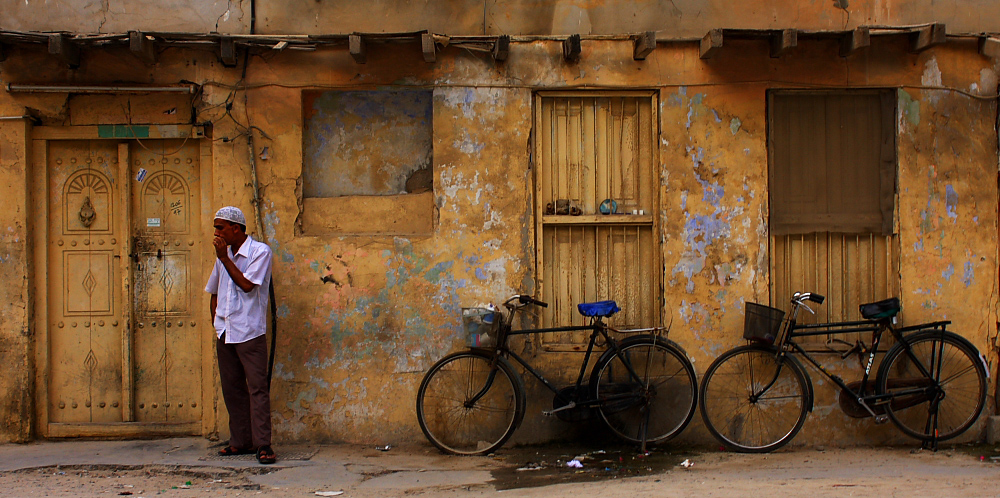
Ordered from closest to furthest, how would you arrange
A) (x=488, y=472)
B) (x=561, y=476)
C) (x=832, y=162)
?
(x=561, y=476), (x=488, y=472), (x=832, y=162)

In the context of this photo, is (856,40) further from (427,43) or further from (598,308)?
(427,43)

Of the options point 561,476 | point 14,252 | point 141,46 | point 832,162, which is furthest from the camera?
point 832,162

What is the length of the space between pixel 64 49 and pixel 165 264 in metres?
1.86

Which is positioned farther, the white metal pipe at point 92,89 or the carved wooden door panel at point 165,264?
the carved wooden door panel at point 165,264

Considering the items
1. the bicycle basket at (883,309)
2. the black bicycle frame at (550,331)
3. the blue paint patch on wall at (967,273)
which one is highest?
the blue paint patch on wall at (967,273)

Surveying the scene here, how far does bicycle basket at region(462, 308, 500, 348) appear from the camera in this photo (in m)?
5.66

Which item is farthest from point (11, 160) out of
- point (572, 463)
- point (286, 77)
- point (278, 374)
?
point (572, 463)

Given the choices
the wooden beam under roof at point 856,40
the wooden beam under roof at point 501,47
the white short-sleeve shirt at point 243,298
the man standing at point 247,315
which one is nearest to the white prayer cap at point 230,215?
the man standing at point 247,315

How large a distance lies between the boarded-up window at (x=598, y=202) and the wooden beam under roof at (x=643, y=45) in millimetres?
403

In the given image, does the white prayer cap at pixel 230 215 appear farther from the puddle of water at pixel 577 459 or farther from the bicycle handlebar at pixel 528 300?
the puddle of water at pixel 577 459

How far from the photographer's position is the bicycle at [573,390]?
5707mm

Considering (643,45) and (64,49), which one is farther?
(643,45)

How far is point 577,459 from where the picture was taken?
18.3 ft

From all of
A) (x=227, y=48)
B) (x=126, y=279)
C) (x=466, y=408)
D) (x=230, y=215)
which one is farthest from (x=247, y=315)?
(x=227, y=48)
